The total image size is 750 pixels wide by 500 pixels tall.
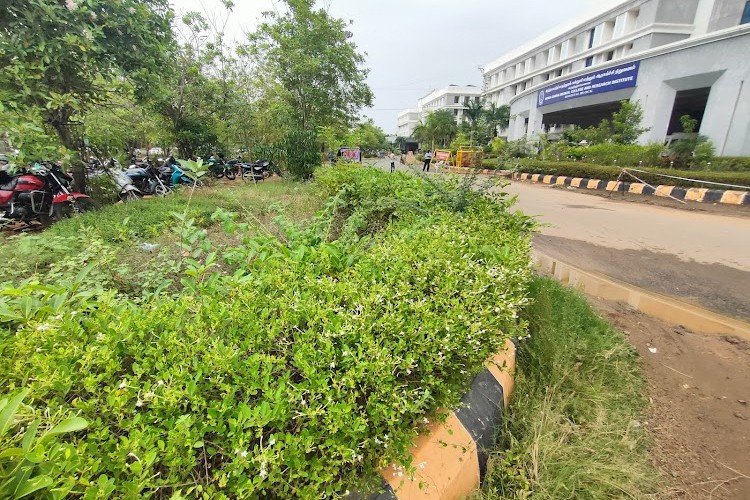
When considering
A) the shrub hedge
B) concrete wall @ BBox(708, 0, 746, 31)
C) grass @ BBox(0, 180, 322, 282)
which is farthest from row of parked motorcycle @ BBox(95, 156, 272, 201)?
concrete wall @ BBox(708, 0, 746, 31)

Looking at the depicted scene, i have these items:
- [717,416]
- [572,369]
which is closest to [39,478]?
[572,369]

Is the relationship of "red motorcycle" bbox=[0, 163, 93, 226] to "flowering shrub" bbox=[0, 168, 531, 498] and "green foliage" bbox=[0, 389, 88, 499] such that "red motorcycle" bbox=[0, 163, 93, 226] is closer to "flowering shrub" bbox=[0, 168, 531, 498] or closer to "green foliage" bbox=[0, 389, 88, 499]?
"flowering shrub" bbox=[0, 168, 531, 498]

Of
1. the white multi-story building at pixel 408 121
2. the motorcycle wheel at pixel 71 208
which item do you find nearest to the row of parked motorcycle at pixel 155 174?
the motorcycle wheel at pixel 71 208

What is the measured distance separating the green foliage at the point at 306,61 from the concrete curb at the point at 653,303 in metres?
10.0

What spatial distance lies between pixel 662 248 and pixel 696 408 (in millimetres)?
3764

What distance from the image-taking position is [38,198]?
18.3 feet

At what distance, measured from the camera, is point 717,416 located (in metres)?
2.04

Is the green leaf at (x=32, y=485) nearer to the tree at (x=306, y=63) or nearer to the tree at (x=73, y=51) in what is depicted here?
the tree at (x=73, y=51)

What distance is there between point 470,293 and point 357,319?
57cm

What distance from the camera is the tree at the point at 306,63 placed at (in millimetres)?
11859

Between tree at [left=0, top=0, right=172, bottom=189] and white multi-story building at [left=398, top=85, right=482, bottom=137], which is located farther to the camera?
white multi-story building at [left=398, top=85, right=482, bottom=137]

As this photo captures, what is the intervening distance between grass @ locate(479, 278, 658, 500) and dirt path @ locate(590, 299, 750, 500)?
0.11 metres

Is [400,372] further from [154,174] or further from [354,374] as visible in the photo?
[154,174]

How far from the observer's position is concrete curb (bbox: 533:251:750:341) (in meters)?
3.01
